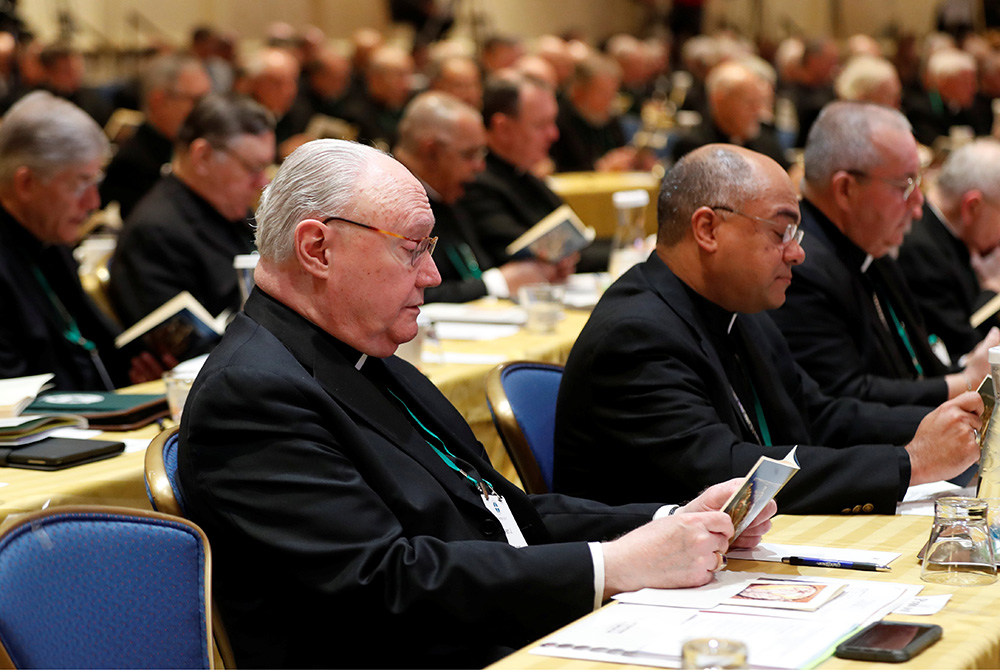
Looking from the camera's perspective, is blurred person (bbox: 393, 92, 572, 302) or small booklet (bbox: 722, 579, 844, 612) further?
blurred person (bbox: 393, 92, 572, 302)

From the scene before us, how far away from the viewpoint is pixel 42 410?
3.10 meters

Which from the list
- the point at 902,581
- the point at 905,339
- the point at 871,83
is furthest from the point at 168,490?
the point at 871,83

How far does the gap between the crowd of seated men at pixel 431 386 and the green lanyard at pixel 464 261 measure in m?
0.12

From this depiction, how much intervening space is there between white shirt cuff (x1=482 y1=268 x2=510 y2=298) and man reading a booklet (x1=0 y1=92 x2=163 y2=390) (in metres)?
1.57

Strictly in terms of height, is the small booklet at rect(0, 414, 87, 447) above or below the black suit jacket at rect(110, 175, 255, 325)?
above

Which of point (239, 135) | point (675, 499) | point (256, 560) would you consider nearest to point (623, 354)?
point (675, 499)

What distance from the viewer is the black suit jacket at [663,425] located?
96.8 inches

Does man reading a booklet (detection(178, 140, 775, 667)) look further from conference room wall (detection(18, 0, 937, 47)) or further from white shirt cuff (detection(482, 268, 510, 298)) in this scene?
conference room wall (detection(18, 0, 937, 47))

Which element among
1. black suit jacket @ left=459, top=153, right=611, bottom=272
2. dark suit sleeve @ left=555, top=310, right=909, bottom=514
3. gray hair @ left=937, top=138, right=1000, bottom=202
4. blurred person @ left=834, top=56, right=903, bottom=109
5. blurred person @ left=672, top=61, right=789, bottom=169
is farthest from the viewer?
blurred person @ left=672, top=61, right=789, bottom=169

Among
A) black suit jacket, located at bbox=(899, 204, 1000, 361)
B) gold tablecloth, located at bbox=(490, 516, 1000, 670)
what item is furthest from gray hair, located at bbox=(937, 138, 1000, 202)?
gold tablecloth, located at bbox=(490, 516, 1000, 670)

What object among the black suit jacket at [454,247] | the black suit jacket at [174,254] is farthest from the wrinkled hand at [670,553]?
the black suit jacket at [454,247]

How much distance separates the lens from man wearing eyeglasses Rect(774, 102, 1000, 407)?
355 cm

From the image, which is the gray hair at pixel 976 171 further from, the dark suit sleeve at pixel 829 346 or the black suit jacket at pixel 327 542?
the black suit jacket at pixel 327 542

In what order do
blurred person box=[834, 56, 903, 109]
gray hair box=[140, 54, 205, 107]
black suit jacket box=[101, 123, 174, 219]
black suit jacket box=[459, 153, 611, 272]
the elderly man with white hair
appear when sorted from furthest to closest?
the elderly man with white hair < black suit jacket box=[101, 123, 174, 219] < gray hair box=[140, 54, 205, 107] < blurred person box=[834, 56, 903, 109] < black suit jacket box=[459, 153, 611, 272]
